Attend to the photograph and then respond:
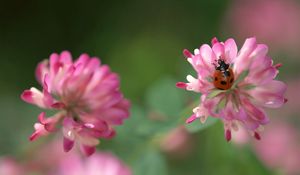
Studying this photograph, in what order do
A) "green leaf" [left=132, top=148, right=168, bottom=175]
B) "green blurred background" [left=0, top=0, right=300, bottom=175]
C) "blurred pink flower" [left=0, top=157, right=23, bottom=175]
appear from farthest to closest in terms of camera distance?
1. "green blurred background" [left=0, top=0, right=300, bottom=175]
2. "blurred pink flower" [left=0, top=157, right=23, bottom=175]
3. "green leaf" [left=132, top=148, right=168, bottom=175]

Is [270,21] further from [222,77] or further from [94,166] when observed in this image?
[222,77]

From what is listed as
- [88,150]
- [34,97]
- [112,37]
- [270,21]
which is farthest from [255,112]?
[112,37]

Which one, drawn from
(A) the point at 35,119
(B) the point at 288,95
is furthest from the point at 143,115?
(B) the point at 288,95

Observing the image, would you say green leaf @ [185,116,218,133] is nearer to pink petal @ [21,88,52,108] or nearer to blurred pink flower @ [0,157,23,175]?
pink petal @ [21,88,52,108]

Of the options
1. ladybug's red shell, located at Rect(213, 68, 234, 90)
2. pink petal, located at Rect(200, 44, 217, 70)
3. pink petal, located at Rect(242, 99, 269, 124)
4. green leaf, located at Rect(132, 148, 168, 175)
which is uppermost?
green leaf, located at Rect(132, 148, 168, 175)

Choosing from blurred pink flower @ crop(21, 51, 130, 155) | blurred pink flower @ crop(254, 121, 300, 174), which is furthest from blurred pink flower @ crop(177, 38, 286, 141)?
blurred pink flower @ crop(254, 121, 300, 174)

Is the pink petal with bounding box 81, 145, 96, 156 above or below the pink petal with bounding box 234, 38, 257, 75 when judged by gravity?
below

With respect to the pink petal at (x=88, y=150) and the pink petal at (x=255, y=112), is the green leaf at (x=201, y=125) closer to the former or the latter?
the pink petal at (x=255, y=112)

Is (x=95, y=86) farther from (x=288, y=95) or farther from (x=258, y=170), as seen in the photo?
(x=288, y=95)

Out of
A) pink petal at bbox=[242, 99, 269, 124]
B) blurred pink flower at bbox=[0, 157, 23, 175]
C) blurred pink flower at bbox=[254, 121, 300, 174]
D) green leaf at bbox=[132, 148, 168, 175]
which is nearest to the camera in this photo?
pink petal at bbox=[242, 99, 269, 124]
